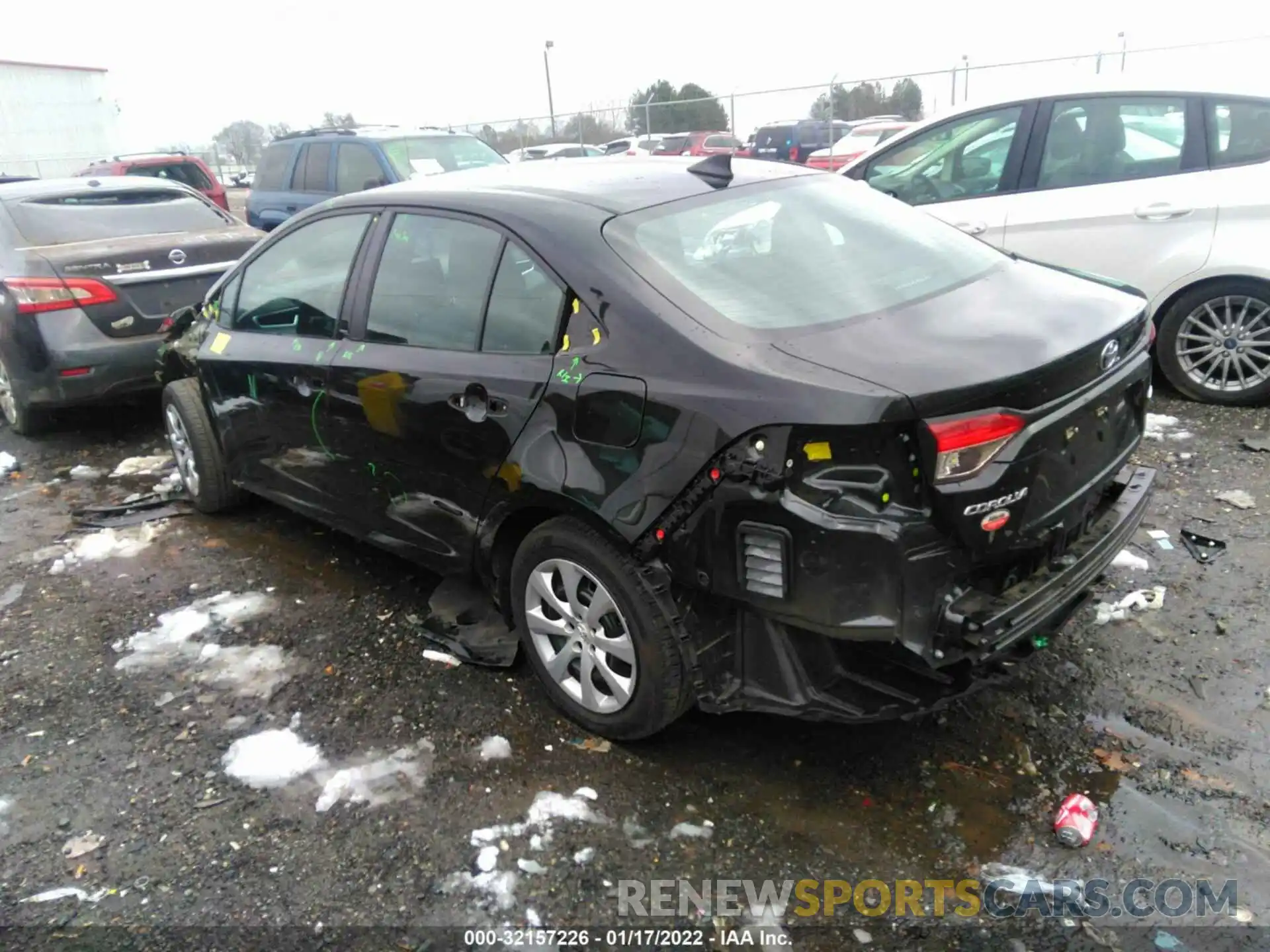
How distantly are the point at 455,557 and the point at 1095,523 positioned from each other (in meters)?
2.15

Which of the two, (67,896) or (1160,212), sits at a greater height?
(1160,212)

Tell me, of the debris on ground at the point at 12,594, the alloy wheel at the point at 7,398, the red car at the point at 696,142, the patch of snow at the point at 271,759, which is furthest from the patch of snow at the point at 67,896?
the red car at the point at 696,142

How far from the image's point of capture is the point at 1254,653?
10.6 feet

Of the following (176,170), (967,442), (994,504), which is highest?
(176,170)

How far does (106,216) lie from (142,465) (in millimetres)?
1895

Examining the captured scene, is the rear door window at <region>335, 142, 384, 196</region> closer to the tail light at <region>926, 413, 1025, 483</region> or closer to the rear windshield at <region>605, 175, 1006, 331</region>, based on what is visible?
the rear windshield at <region>605, 175, 1006, 331</region>

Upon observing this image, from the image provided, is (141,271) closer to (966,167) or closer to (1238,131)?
(966,167)

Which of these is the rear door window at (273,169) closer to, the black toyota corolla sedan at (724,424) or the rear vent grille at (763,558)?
the black toyota corolla sedan at (724,424)

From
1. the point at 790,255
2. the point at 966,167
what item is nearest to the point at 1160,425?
the point at 966,167

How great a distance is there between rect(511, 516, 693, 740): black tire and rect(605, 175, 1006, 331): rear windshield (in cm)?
75

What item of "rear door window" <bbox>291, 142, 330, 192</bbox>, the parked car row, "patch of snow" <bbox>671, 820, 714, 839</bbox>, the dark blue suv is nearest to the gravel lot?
"patch of snow" <bbox>671, 820, 714, 839</bbox>

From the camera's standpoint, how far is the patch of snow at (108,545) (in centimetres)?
457

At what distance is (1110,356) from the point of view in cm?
269

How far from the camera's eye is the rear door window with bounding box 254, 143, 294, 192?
10492 mm
